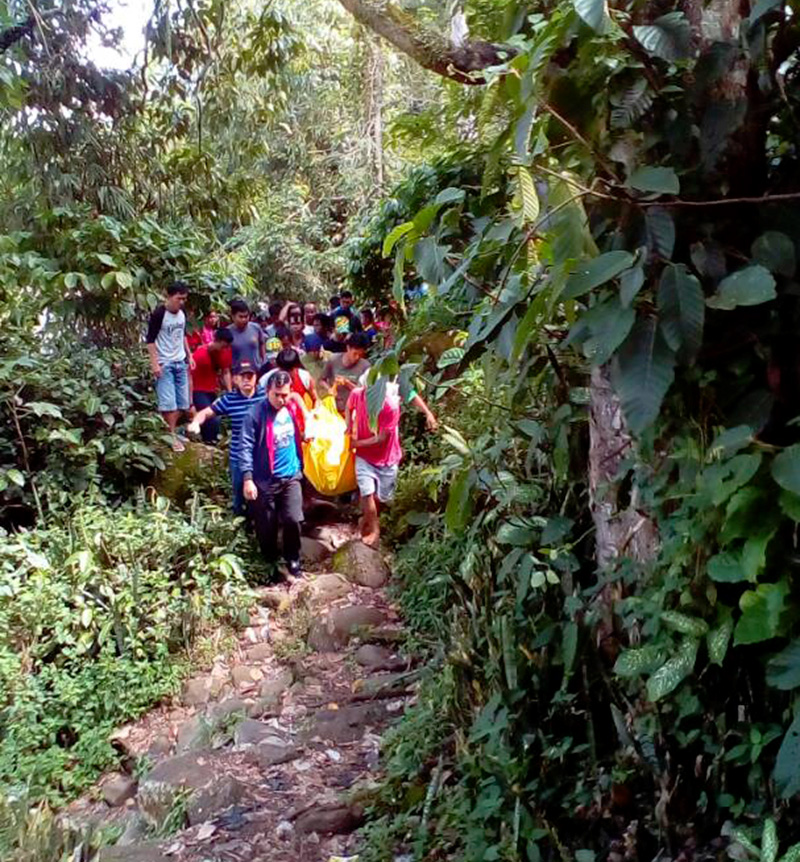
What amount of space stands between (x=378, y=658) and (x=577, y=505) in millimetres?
2229

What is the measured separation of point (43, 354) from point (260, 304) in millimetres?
6904

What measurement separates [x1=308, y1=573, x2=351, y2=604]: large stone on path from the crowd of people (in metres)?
0.29

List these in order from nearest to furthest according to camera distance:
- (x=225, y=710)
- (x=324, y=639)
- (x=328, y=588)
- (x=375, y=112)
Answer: (x=225, y=710)
(x=324, y=639)
(x=328, y=588)
(x=375, y=112)

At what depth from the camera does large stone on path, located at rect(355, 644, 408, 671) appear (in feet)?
16.0

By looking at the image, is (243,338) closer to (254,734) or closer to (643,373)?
(254,734)

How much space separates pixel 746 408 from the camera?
217 cm

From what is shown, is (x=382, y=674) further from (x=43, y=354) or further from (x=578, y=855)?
(x=43, y=354)

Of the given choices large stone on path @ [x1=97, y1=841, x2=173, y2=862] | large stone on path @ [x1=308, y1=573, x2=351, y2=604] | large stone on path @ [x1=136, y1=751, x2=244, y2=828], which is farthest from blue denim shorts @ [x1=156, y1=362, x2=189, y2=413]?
large stone on path @ [x1=97, y1=841, x2=173, y2=862]

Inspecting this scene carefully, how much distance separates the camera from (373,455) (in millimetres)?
6086

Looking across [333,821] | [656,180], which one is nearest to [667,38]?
[656,180]

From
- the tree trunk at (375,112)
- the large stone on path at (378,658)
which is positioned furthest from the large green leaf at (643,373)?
the tree trunk at (375,112)

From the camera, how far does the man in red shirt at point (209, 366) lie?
764 centimetres

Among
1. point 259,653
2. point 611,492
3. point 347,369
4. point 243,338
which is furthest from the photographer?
point 243,338

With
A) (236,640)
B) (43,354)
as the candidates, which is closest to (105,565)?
(236,640)
